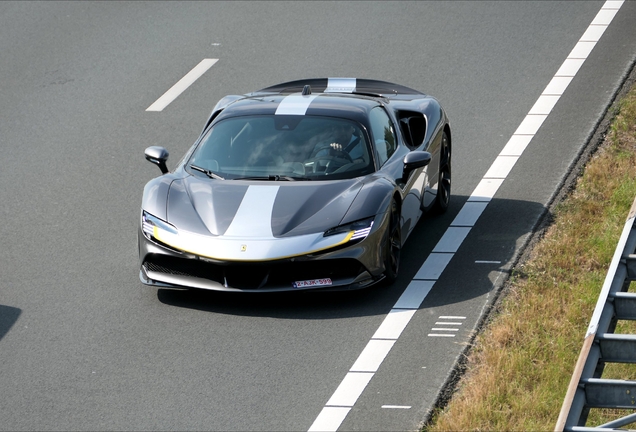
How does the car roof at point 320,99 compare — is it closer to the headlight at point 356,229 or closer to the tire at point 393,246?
the tire at point 393,246

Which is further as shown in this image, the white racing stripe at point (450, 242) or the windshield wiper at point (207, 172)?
the windshield wiper at point (207, 172)

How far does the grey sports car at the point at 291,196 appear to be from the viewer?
8.45 meters

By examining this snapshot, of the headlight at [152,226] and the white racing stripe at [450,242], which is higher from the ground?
the headlight at [152,226]

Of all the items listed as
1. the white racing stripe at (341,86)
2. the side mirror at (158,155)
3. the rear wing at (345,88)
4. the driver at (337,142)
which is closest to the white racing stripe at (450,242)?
the driver at (337,142)

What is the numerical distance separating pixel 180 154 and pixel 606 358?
7.47 meters

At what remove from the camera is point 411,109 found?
35.8 feet

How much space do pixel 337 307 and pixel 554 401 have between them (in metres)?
2.27

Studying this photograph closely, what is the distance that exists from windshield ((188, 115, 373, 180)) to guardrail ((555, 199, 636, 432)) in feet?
8.58

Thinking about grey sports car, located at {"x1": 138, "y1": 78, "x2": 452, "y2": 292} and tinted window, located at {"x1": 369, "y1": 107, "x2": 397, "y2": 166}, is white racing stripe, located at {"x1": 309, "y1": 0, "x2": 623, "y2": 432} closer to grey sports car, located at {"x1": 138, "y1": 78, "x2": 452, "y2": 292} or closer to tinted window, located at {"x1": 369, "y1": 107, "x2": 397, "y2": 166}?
grey sports car, located at {"x1": 138, "y1": 78, "x2": 452, "y2": 292}

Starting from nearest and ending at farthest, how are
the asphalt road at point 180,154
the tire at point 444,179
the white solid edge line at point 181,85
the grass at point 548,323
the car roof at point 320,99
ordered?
the grass at point 548,323 < the asphalt road at point 180,154 < the car roof at point 320,99 < the tire at point 444,179 < the white solid edge line at point 181,85

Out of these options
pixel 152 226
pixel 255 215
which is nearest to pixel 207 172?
pixel 152 226

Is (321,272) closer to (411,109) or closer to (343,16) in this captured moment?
(411,109)

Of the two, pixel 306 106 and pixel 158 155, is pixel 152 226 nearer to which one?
pixel 158 155

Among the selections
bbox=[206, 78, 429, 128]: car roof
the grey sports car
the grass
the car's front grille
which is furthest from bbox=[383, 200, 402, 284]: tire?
bbox=[206, 78, 429, 128]: car roof
